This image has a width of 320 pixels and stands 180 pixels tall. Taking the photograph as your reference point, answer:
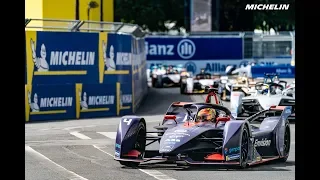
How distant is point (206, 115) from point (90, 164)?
2230mm

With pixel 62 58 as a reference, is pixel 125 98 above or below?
below

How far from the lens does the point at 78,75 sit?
2414 cm

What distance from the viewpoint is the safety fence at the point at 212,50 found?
53.8 meters

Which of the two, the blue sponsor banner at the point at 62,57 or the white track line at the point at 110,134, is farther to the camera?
the blue sponsor banner at the point at 62,57

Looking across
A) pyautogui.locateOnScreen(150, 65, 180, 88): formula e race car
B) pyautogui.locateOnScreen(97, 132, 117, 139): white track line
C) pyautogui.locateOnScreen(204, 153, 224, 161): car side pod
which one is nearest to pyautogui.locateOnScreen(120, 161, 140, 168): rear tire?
pyautogui.locateOnScreen(204, 153, 224, 161): car side pod

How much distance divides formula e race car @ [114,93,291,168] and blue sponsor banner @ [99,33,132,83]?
1105 cm

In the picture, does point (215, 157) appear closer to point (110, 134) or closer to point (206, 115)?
point (206, 115)

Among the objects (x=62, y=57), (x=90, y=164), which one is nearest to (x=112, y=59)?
(x=62, y=57)

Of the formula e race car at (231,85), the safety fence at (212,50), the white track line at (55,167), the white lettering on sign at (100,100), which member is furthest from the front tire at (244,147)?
the safety fence at (212,50)

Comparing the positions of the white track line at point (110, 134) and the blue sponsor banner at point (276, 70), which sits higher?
the blue sponsor banner at point (276, 70)

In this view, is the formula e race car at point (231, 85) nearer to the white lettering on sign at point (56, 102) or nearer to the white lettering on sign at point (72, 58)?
the white lettering on sign at point (72, 58)

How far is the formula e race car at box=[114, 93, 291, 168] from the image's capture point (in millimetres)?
12234
